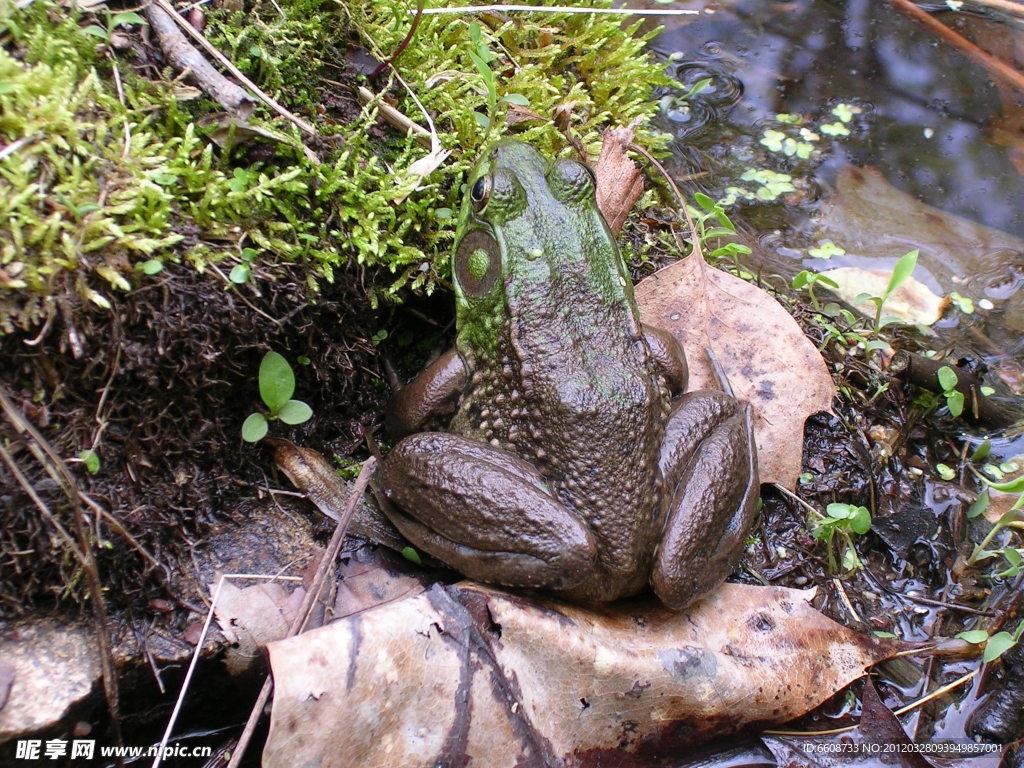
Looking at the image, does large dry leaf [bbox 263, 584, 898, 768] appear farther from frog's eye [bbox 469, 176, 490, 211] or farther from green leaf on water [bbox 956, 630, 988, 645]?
frog's eye [bbox 469, 176, 490, 211]

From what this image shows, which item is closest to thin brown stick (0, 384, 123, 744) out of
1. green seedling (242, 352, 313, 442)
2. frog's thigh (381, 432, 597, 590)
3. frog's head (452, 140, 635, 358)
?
green seedling (242, 352, 313, 442)

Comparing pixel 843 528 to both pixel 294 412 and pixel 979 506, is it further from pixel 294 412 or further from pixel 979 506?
pixel 294 412

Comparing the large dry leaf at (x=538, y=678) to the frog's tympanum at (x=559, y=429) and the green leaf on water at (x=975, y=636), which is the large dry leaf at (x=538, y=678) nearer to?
the frog's tympanum at (x=559, y=429)

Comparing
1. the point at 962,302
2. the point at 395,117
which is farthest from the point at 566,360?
the point at 962,302

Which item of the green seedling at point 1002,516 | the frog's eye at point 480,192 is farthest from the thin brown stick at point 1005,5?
the frog's eye at point 480,192

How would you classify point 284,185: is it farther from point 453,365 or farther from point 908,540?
point 908,540

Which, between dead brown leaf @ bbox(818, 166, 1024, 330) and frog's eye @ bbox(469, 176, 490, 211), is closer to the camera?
frog's eye @ bbox(469, 176, 490, 211)
